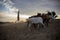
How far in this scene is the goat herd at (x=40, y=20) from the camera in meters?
2.12

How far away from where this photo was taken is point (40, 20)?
2.15 metres

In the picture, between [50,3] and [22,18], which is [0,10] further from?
[50,3]

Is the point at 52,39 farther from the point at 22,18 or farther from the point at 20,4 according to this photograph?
the point at 20,4

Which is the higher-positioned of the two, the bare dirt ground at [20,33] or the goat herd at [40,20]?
the goat herd at [40,20]

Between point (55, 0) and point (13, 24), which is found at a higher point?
point (55, 0)

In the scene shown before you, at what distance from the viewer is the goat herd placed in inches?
83.4

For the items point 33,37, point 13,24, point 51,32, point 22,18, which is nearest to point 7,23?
point 13,24

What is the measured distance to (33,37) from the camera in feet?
6.80

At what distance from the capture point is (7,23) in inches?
81.4

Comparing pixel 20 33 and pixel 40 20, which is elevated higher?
pixel 40 20

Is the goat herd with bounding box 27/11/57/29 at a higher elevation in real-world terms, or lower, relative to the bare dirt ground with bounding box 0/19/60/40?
higher

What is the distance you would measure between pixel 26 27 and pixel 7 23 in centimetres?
26

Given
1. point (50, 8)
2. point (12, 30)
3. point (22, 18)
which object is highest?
point (50, 8)

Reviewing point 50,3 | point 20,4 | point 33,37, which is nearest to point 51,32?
point 33,37
